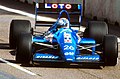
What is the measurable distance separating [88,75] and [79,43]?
50.2 inches

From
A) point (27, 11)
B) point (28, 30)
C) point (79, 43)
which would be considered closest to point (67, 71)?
point (79, 43)

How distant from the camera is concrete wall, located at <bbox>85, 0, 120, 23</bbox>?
15945mm

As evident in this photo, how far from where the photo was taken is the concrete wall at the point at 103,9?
628 inches

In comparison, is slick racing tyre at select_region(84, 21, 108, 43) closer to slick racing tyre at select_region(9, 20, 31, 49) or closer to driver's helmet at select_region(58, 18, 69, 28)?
driver's helmet at select_region(58, 18, 69, 28)

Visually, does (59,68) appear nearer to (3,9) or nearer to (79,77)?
(79,77)

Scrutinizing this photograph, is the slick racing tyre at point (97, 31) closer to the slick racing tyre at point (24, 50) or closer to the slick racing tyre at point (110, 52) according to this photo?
the slick racing tyre at point (110, 52)

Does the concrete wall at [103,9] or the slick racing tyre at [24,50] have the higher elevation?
the concrete wall at [103,9]

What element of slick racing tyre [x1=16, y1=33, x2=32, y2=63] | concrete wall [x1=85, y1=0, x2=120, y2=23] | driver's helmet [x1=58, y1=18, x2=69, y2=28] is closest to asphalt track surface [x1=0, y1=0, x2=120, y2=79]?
slick racing tyre [x1=16, y1=33, x2=32, y2=63]

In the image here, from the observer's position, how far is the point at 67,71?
823cm

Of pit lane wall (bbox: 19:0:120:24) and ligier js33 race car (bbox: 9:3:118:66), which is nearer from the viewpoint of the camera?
ligier js33 race car (bbox: 9:3:118:66)

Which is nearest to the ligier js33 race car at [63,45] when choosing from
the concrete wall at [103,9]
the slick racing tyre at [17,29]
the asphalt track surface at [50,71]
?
the slick racing tyre at [17,29]

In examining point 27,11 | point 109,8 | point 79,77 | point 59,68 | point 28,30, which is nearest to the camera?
point 79,77

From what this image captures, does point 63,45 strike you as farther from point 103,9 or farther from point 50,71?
point 103,9

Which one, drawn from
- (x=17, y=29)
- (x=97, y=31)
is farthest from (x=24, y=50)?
(x=97, y=31)
